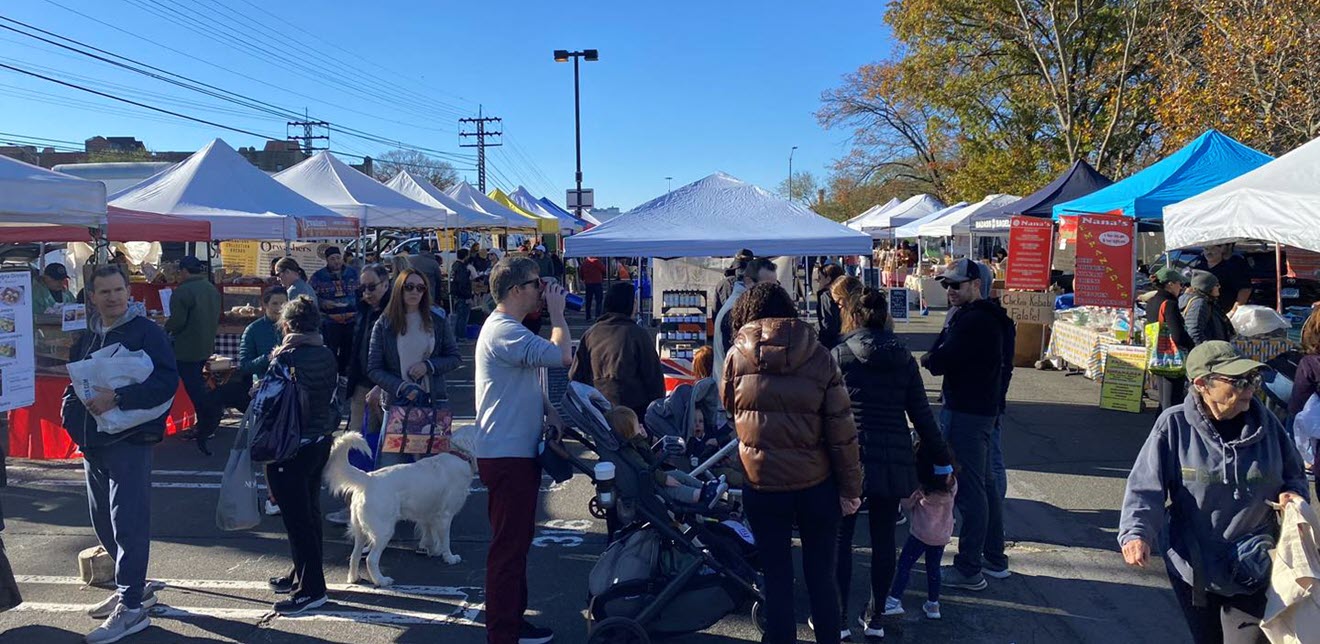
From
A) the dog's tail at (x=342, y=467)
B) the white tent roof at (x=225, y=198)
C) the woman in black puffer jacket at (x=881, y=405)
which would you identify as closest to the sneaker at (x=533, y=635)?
the dog's tail at (x=342, y=467)

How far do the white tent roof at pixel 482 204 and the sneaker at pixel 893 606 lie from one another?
1748 centimetres

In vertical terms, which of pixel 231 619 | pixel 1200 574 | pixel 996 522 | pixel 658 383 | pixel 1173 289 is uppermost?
pixel 1173 289

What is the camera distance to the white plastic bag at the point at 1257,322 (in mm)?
7414

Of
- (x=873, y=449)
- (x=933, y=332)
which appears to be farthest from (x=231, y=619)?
(x=933, y=332)

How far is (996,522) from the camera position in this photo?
199 inches

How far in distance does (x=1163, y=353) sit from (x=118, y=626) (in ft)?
27.9

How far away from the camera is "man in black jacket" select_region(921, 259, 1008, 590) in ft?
15.4

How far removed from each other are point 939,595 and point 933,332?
12.4 metres

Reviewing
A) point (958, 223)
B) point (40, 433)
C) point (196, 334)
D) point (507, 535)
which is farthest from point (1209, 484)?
point (958, 223)

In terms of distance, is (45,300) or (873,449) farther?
(45,300)

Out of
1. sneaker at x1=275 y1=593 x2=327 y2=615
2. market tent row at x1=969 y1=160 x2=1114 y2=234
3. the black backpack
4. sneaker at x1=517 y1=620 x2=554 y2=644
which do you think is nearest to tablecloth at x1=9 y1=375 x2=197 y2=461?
sneaker at x1=275 y1=593 x2=327 y2=615

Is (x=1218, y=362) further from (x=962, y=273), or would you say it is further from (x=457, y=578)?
(x=457, y=578)

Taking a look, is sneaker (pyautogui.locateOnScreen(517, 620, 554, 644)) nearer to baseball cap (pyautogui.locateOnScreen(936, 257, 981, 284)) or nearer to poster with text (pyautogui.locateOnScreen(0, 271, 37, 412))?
baseball cap (pyautogui.locateOnScreen(936, 257, 981, 284))

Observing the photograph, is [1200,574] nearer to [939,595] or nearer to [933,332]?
[939,595]
